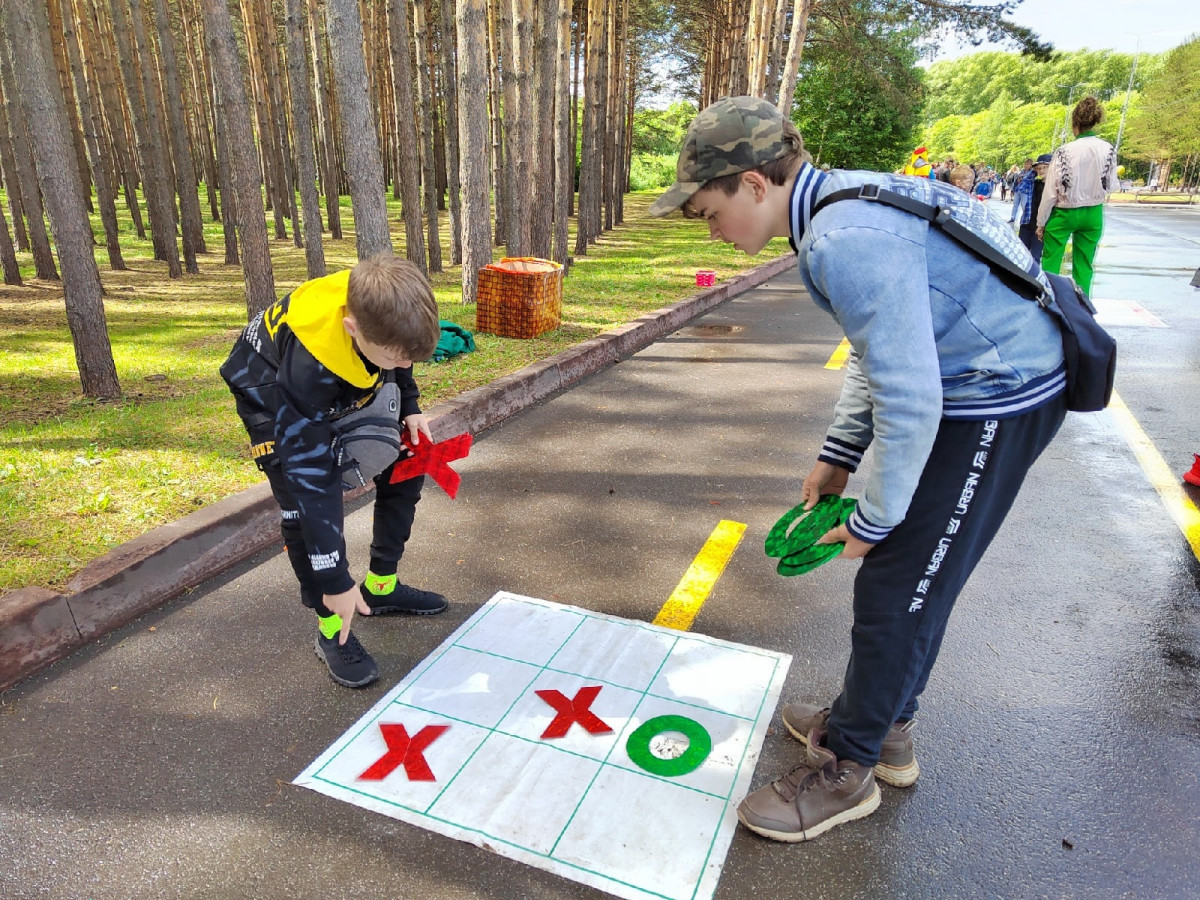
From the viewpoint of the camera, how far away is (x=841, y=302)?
1526 mm

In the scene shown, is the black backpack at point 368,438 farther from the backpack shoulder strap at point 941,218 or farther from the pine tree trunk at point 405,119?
the pine tree trunk at point 405,119

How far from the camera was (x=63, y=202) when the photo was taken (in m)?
4.95

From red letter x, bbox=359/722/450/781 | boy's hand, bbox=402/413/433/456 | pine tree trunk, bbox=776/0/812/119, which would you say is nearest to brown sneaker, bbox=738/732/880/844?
red letter x, bbox=359/722/450/781

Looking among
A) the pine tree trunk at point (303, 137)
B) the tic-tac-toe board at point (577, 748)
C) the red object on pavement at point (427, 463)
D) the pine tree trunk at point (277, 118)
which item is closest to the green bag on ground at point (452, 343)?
the red object on pavement at point (427, 463)

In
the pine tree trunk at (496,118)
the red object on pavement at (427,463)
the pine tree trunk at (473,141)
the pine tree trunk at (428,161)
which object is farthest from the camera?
the pine tree trunk at (496,118)

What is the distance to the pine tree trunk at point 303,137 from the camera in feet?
32.4

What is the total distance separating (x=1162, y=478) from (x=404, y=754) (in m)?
4.55

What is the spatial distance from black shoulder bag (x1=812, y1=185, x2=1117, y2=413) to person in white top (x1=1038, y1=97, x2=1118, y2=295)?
6.53 metres

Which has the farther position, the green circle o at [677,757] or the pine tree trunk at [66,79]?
the pine tree trunk at [66,79]

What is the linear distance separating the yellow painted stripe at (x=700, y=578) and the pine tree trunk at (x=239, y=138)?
4682mm

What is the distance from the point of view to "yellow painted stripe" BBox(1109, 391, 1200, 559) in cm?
390

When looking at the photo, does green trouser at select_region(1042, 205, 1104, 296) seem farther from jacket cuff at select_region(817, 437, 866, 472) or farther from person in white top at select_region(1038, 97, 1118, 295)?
jacket cuff at select_region(817, 437, 866, 472)

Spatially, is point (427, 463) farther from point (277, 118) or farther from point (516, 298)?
point (277, 118)

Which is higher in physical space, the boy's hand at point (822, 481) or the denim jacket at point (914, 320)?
the denim jacket at point (914, 320)
